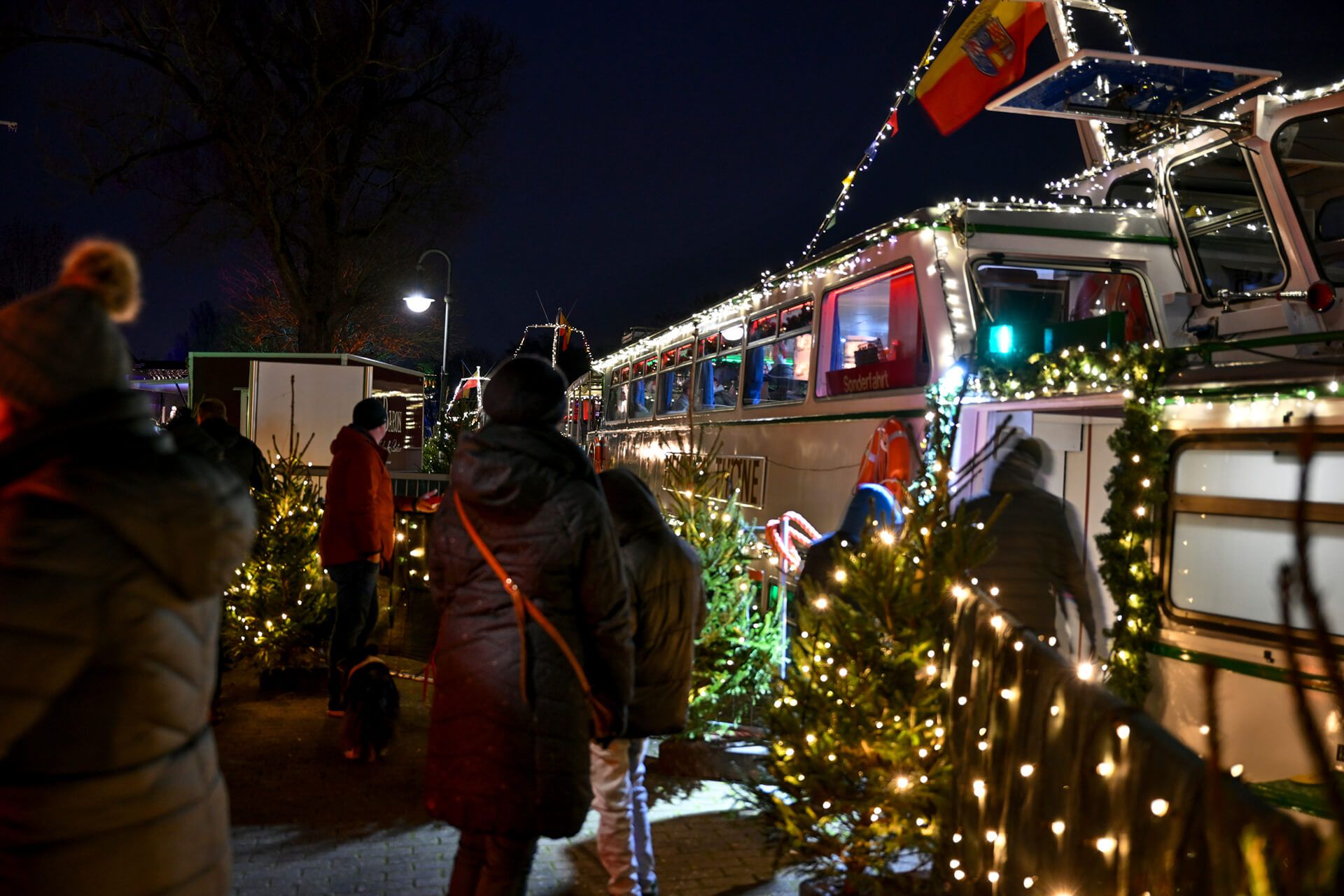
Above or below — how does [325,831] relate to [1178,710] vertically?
below

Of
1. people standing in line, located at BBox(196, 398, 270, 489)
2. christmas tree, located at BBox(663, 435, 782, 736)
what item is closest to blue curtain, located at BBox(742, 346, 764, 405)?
christmas tree, located at BBox(663, 435, 782, 736)

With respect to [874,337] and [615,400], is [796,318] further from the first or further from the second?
[615,400]

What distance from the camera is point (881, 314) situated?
8859mm

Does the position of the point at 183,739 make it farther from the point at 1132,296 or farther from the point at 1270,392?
the point at 1132,296

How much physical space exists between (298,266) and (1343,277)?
23209 millimetres

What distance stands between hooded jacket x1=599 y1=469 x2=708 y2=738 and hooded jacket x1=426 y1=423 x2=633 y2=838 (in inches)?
35.9

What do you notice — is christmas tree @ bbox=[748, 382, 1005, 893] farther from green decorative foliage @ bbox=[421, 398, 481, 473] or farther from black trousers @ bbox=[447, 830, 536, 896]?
green decorative foliage @ bbox=[421, 398, 481, 473]

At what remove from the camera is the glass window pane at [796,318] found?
1006 cm

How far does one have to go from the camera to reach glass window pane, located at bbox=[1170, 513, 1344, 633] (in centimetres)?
483

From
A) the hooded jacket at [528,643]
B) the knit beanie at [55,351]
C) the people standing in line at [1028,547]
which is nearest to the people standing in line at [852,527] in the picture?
the people standing in line at [1028,547]

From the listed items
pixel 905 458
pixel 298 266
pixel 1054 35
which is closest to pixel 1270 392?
pixel 905 458

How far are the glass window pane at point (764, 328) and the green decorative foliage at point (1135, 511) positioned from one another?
214 inches

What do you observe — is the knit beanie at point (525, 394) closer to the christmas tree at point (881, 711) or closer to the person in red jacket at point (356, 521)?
the christmas tree at point (881, 711)

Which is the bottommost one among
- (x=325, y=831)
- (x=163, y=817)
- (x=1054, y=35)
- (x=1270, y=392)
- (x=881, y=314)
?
(x=325, y=831)
